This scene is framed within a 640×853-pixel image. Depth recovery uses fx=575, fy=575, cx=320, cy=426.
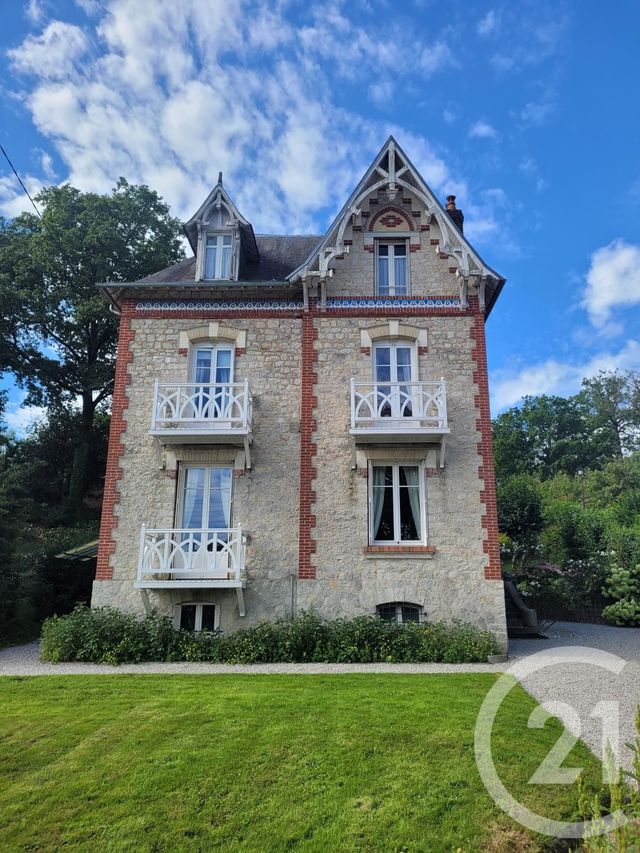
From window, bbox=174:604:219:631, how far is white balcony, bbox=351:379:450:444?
4811mm

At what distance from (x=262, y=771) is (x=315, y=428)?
8148 millimetres

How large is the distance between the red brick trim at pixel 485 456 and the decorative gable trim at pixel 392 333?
3.96 feet

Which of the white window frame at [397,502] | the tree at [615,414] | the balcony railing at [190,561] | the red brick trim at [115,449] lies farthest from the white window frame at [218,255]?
the tree at [615,414]

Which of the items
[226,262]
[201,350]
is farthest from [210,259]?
[201,350]

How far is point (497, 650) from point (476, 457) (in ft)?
12.9

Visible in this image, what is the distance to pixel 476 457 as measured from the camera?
12586mm

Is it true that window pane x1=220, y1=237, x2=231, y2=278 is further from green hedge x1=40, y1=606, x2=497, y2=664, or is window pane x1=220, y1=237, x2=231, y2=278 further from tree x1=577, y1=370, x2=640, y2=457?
tree x1=577, y1=370, x2=640, y2=457

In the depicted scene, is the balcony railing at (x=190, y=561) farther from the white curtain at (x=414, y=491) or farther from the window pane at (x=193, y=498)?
the white curtain at (x=414, y=491)

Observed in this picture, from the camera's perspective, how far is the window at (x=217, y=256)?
46.6 feet

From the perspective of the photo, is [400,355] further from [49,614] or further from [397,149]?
[49,614]

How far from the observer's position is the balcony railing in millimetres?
11492

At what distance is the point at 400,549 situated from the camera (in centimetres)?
1205

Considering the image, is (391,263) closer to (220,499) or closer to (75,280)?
(220,499)

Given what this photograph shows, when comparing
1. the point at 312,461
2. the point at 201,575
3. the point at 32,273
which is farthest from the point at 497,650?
the point at 32,273
